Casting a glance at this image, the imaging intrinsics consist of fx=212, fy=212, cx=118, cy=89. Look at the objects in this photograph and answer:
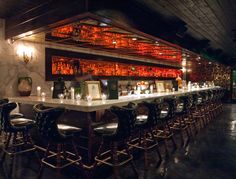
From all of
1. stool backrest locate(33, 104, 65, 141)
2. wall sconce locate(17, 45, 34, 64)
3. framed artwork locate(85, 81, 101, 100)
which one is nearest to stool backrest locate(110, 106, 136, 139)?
stool backrest locate(33, 104, 65, 141)

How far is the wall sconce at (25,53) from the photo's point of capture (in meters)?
5.44

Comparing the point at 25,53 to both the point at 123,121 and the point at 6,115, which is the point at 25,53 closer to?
the point at 6,115

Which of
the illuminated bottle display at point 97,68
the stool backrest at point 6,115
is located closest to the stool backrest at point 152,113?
the stool backrest at point 6,115

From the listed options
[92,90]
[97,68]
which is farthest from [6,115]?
[97,68]

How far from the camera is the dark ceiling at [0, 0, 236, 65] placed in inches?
140

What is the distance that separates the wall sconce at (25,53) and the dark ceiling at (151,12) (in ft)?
1.88

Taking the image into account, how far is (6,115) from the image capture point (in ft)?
10.3

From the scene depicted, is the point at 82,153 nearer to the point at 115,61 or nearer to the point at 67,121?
the point at 67,121

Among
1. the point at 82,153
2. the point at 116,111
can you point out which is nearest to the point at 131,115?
the point at 116,111

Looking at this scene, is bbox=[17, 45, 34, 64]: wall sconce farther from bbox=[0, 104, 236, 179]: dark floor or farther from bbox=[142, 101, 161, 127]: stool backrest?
bbox=[142, 101, 161, 127]: stool backrest

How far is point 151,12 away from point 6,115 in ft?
12.0

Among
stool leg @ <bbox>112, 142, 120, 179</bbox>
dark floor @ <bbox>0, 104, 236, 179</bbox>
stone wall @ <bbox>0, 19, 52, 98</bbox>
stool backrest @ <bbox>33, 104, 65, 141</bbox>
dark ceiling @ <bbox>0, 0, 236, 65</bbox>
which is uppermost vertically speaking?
dark ceiling @ <bbox>0, 0, 236, 65</bbox>

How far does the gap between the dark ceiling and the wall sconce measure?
573 millimetres

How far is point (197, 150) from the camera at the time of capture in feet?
13.8
